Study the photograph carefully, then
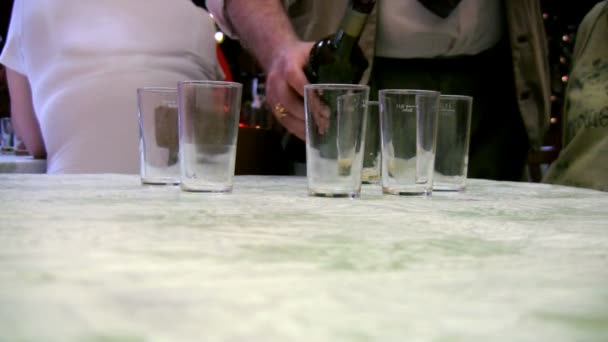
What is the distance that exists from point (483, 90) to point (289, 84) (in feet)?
2.05

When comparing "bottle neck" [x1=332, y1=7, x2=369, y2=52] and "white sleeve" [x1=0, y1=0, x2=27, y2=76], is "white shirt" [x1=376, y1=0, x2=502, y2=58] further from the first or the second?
"white sleeve" [x1=0, y1=0, x2=27, y2=76]

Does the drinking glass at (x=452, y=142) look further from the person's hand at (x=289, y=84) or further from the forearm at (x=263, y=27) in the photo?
the forearm at (x=263, y=27)

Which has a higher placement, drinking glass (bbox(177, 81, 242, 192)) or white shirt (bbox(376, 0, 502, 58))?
white shirt (bbox(376, 0, 502, 58))

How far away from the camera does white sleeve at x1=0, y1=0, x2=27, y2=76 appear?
1.72 metres

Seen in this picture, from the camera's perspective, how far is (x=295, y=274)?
11.3 inches

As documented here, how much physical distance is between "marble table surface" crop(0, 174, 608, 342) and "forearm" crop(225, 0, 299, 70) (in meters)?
0.80

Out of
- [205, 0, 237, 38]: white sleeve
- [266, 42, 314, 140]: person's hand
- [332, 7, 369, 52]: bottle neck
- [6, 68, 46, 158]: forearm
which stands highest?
[205, 0, 237, 38]: white sleeve

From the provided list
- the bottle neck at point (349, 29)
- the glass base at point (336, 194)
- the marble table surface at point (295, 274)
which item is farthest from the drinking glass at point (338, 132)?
the bottle neck at point (349, 29)

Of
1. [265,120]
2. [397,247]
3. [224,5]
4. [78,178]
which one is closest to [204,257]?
[397,247]

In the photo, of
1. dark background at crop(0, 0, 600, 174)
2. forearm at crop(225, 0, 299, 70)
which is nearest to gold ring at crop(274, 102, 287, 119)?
forearm at crop(225, 0, 299, 70)

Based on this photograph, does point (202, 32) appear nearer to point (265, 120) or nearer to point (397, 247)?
point (265, 120)

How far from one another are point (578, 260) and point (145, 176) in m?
0.61

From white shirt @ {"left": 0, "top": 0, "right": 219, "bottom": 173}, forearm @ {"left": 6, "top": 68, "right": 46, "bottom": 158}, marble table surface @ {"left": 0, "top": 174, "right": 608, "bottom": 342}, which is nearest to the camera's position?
marble table surface @ {"left": 0, "top": 174, "right": 608, "bottom": 342}

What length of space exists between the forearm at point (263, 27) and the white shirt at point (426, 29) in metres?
0.24
